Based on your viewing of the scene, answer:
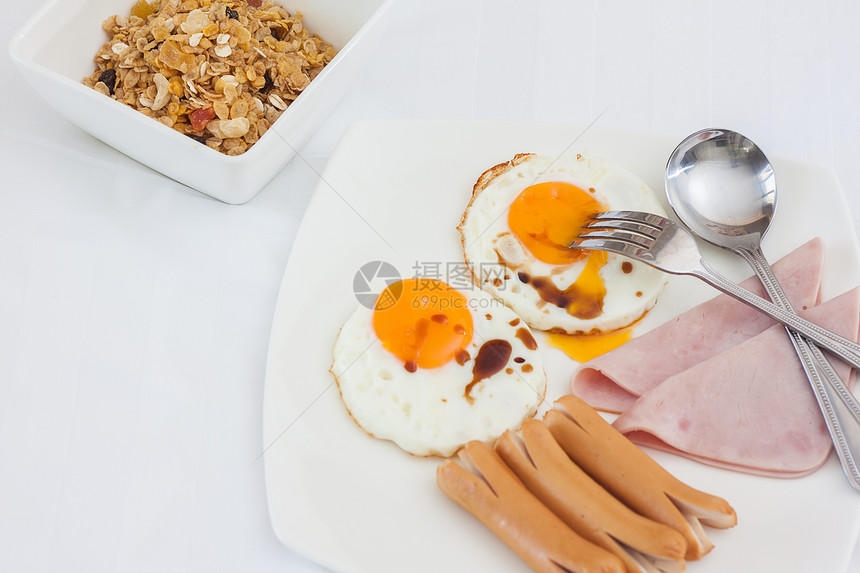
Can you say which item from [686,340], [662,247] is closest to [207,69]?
[662,247]

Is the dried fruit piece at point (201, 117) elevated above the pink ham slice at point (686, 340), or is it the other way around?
the pink ham slice at point (686, 340)

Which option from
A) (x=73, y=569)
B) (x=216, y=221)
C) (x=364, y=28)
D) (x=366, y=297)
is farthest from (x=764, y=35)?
(x=73, y=569)

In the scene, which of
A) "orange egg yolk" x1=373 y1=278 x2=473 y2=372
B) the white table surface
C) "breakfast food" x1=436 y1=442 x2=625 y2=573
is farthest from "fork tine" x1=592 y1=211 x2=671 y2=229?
"breakfast food" x1=436 y1=442 x2=625 y2=573

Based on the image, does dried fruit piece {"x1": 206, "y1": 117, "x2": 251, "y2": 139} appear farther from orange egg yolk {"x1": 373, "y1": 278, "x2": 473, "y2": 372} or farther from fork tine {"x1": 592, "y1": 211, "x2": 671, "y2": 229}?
fork tine {"x1": 592, "y1": 211, "x2": 671, "y2": 229}

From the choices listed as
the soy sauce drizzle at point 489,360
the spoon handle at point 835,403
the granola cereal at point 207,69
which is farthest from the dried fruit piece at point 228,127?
the spoon handle at point 835,403

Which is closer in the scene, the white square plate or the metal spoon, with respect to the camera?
the white square plate

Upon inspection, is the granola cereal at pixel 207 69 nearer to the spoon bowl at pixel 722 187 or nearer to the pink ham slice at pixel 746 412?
the spoon bowl at pixel 722 187

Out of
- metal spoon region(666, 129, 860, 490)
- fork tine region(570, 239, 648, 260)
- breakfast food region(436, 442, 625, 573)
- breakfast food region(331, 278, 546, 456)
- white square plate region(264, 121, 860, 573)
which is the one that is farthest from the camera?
metal spoon region(666, 129, 860, 490)

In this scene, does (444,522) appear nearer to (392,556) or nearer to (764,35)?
(392,556)
